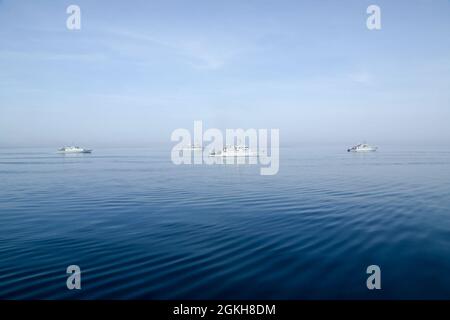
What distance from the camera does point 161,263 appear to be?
14766 millimetres

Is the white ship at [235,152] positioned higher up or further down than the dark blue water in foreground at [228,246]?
higher up

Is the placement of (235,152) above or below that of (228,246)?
above

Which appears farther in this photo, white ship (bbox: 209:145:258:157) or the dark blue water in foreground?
white ship (bbox: 209:145:258:157)

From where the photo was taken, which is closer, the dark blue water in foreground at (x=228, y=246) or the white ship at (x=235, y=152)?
the dark blue water in foreground at (x=228, y=246)

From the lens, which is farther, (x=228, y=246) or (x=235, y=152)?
(x=235, y=152)

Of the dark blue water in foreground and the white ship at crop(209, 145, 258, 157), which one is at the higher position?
the white ship at crop(209, 145, 258, 157)

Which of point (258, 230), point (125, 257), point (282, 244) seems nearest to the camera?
point (125, 257)

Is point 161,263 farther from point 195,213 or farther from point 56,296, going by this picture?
point 195,213

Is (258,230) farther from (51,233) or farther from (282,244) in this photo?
(51,233)

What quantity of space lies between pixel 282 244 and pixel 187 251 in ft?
17.6

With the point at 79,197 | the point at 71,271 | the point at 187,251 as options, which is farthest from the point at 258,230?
the point at 79,197
